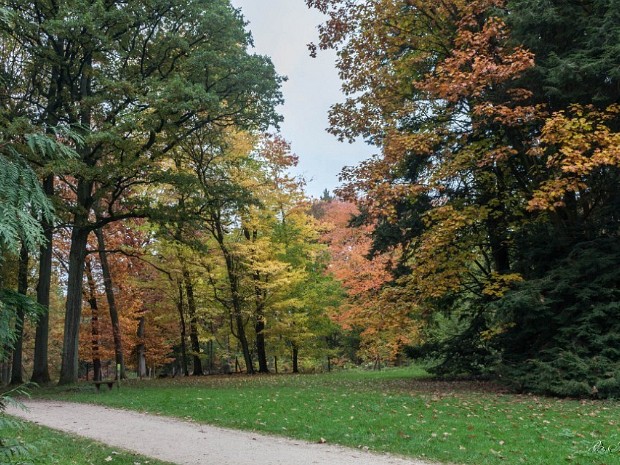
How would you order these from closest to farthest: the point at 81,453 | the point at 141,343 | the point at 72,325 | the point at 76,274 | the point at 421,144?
the point at 81,453 < the point at 421,144 < the point at 72,325 < the point at 76,274 < the point at 141,343

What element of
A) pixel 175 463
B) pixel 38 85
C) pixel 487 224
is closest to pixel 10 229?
pixel 175 463

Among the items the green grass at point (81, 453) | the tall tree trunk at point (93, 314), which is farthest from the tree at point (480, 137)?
the tall tree trunk at point (93, 314)

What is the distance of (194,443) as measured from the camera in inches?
277

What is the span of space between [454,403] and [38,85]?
17430mm

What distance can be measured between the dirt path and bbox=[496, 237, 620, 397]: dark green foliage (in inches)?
241

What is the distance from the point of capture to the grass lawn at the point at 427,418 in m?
6.01

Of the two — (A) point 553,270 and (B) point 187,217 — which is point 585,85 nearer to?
(A) point 553,270

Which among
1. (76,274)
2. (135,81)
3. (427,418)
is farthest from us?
(76,274)

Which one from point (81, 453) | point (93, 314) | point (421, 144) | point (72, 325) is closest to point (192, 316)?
point (93, 314)

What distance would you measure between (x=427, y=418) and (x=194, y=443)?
12.4ft

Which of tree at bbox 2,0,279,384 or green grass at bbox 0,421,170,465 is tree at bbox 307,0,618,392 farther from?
green grass at bbox 0,421,170,465

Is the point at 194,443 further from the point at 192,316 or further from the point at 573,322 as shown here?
the point at 192,316

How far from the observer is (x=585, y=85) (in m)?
11.1

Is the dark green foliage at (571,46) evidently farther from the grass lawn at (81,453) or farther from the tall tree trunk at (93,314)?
the tall tree trunk at (93,314)
